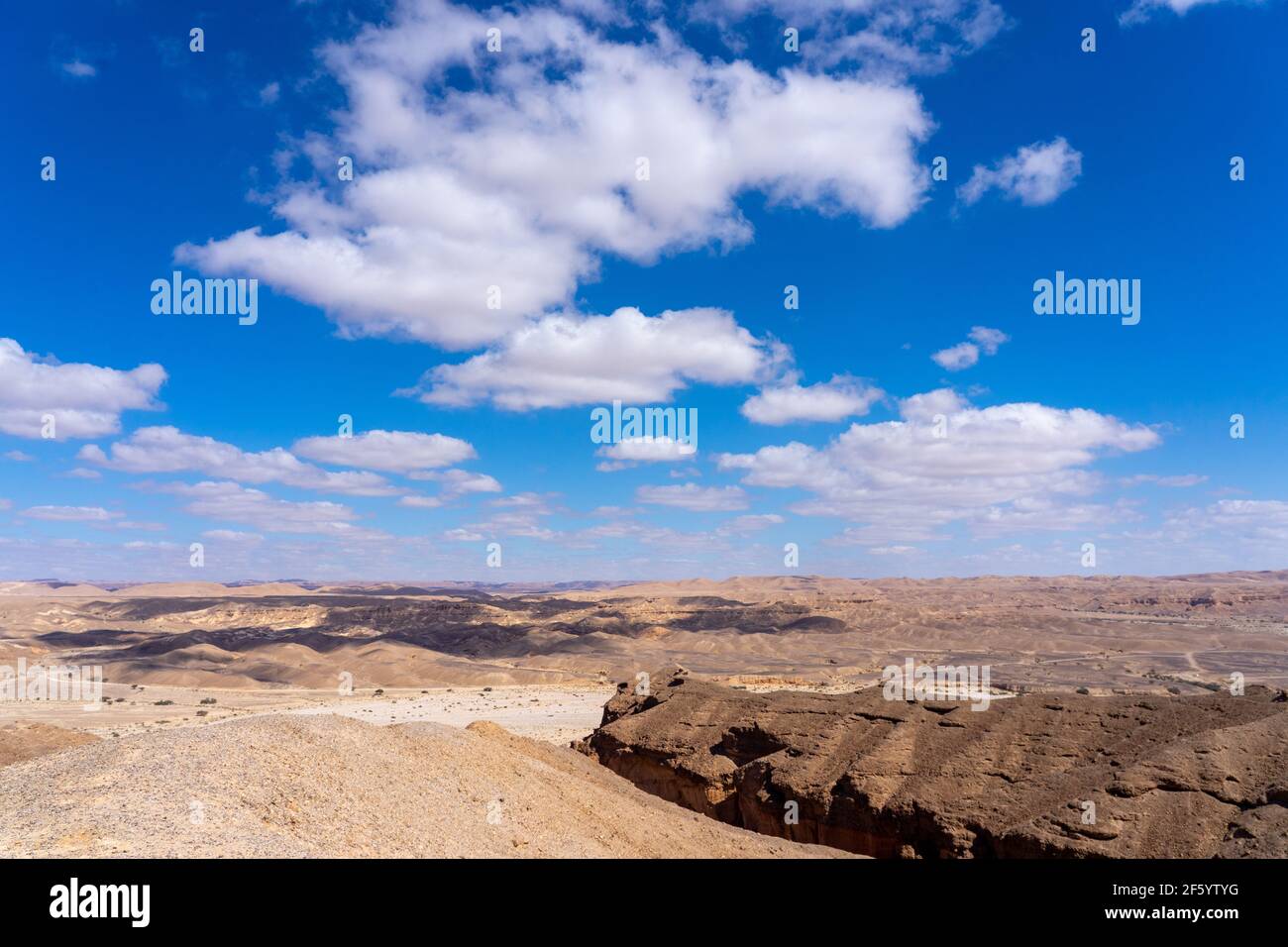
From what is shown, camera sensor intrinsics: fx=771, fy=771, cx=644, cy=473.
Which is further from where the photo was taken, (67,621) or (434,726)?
(67,621)

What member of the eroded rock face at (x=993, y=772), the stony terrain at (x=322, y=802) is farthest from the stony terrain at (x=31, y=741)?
the eroded rock face at (x=993, y=772)

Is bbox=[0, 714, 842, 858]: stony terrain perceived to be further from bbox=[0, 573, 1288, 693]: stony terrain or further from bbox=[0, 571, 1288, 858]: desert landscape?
bbox=[0, 573, 1288, 693]: stony terrain

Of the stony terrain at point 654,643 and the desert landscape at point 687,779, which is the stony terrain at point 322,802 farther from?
the stony terrain at point 654,643

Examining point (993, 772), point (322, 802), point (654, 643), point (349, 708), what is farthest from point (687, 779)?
point (654, 643)

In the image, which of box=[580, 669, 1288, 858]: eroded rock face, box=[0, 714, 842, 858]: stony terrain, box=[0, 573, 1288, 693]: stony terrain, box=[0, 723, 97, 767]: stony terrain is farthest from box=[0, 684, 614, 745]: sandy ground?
box=[0, 714, 842, 858]: stony terrain

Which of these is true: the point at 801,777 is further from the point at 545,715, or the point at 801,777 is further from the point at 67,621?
the point at 67,621
